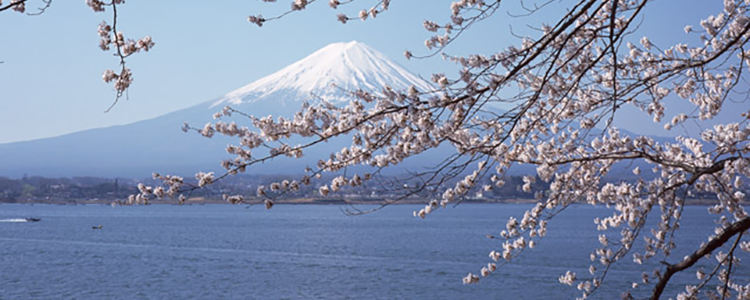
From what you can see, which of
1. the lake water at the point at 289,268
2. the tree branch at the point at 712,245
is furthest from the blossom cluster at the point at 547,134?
the lake water at the point at 289,268

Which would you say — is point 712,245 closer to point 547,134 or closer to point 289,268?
point 547,134

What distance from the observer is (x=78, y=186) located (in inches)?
4286

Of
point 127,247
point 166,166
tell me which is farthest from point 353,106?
point 166,166

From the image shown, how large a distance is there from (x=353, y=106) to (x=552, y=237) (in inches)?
1541

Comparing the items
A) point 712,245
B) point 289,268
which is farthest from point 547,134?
point 289,268

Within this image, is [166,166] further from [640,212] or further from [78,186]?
[640,212]

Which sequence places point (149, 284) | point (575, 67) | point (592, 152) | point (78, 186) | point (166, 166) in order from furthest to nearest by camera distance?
1. point (166, 166)
2. point (78, 186)
3. point (149, 284)
4. point (592, 152)
5. point (575, 67)

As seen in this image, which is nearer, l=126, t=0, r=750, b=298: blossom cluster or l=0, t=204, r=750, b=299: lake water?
l=126, t=0, r=750, b=298: blossom cluster

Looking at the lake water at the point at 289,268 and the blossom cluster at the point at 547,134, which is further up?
the blossom cluster at the point at 547,134

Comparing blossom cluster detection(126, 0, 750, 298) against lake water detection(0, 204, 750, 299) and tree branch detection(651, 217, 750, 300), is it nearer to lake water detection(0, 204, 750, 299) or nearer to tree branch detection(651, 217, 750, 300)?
tree branch detection(651, 217, 750, 300)

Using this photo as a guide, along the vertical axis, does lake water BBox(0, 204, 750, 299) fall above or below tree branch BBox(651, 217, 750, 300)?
below

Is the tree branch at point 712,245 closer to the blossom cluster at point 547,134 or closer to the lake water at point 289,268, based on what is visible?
the blossom cluster at point 547,134

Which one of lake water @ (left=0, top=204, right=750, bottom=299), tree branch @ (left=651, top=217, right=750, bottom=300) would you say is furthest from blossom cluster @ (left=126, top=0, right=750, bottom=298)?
Answer: lake water @ (left=0, top=204, right=750, bottom=299)

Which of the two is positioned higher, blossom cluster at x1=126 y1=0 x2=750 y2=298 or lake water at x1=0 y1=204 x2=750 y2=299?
blossom cluster at x1=126 y1=0 x2=750 y2=298
